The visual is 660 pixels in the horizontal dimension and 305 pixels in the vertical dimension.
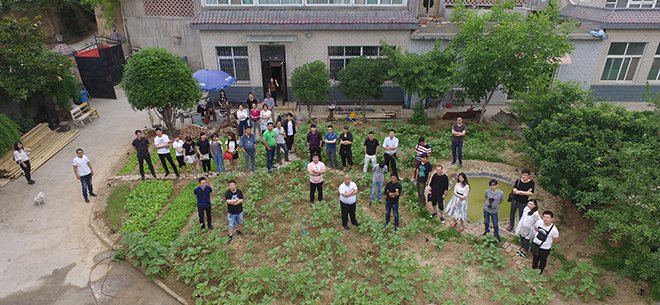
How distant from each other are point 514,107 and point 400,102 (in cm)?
593

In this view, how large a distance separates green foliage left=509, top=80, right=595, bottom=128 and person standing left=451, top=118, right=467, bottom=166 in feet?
8.18

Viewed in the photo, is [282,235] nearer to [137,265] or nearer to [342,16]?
[137,265]

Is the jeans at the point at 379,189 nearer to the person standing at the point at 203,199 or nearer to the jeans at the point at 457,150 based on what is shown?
the jeans at the point at 457,150

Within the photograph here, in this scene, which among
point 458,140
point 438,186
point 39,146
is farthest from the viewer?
point 39,146

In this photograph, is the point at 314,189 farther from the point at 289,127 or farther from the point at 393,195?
the point at 289,127

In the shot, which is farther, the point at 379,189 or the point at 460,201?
the point at 379,189

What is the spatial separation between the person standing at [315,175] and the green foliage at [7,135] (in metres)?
10.4

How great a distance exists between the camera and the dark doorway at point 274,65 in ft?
60.2

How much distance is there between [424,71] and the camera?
15094 millimetres

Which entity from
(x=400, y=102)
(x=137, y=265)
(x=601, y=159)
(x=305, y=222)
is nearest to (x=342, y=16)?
(x=400, y=102)

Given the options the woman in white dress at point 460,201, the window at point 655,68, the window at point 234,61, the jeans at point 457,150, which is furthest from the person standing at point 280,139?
the window at point 655,68

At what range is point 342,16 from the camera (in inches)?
688

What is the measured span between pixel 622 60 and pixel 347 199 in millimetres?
17161

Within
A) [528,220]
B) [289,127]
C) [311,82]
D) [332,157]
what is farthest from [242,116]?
[528,220]
